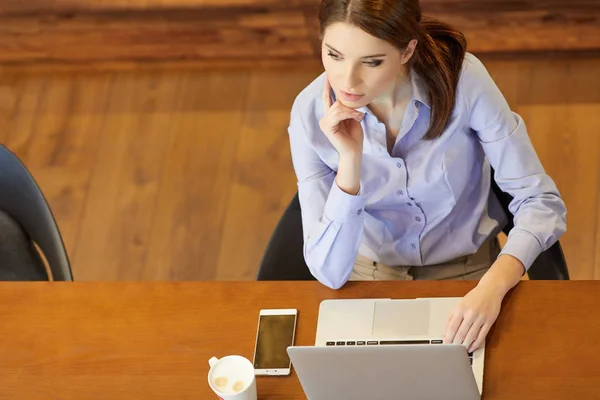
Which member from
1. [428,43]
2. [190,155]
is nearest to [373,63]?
[428,43]

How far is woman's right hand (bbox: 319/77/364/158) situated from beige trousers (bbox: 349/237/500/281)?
39cm

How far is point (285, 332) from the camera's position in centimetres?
173

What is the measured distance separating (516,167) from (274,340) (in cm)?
60

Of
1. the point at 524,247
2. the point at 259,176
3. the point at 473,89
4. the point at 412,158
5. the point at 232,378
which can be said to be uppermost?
the point at 259,176

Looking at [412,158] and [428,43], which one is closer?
[428,43]

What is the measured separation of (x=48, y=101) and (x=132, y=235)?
73 centimetres

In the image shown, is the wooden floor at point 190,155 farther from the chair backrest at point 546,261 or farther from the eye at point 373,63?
the eye at point 373,63

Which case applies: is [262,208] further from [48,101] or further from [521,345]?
[521,345]

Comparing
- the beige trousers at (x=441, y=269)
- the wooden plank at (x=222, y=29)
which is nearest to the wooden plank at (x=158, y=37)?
the wooden plank at (x=222, y=29)

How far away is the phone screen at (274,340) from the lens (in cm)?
169

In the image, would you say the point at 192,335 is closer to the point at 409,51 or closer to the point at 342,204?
the point at 342,204

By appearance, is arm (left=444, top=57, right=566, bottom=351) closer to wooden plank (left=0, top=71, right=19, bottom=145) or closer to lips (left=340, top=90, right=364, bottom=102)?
lips (left=340, top=90, right=364, bottom=102)

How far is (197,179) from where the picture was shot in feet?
10.2

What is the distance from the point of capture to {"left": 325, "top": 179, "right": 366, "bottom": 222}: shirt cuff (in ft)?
5.91
